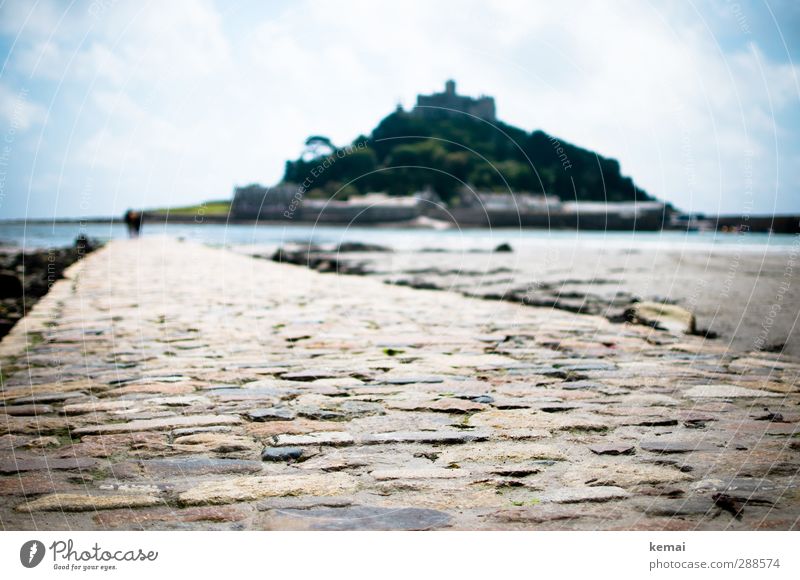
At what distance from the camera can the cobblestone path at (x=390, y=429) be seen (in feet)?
6.99

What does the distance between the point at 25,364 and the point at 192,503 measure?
2935mm

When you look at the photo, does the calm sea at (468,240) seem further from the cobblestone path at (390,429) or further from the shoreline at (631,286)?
the cobblestone path at (390,429)

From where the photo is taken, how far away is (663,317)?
6410 millimetres

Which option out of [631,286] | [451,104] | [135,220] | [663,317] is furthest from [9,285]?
[135,220]

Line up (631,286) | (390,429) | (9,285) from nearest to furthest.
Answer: (390,429) → (9,285) → (631,286)

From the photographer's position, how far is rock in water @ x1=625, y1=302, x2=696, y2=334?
602 cm

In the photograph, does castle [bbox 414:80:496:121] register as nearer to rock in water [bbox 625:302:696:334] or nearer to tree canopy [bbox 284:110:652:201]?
tree canopy [bbox 284:110:652:201]

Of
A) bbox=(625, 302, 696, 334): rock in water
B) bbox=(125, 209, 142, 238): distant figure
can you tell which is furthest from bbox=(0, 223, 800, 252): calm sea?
bbox=(625, 302, 696, 334): rock in water
